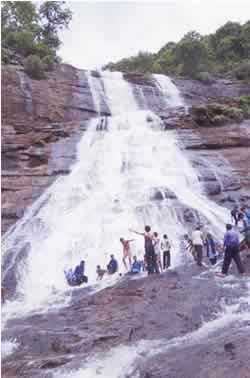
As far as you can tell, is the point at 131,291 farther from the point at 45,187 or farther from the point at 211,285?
the point at 45,187

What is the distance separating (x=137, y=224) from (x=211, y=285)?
6.05 m

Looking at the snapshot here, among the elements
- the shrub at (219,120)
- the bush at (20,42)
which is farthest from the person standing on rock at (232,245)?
the bush at (20,42)

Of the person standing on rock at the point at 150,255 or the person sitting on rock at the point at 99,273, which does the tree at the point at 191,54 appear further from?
the person standing on rock at the point at 150,255

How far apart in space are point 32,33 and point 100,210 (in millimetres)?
26939

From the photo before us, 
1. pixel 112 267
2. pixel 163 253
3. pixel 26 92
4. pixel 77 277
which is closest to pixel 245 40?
pixel 26 92

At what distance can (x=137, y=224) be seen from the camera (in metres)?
17.8

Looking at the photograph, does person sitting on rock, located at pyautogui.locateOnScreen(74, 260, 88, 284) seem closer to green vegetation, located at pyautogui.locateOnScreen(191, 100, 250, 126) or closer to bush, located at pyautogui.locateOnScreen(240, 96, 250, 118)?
green vegetation, located at pyautogui.locateOnScreen(191, 100, 250, 126)

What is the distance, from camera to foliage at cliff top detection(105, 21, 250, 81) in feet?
135

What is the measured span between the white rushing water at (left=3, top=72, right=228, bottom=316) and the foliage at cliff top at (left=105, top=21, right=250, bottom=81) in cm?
1683

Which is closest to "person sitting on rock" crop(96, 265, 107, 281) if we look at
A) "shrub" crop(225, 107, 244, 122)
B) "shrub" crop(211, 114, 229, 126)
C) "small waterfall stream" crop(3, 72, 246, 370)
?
"small waterfall stream" crop(3, 72, 246, 370)

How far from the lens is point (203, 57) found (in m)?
41.8

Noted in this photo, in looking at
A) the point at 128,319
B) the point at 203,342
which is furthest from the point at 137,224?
the point at 203,342

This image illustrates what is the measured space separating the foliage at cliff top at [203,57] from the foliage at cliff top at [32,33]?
289 inches

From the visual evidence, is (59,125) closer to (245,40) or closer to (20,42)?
(20,42)
